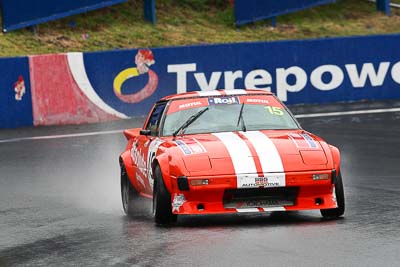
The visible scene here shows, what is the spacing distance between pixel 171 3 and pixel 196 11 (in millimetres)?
A: 809

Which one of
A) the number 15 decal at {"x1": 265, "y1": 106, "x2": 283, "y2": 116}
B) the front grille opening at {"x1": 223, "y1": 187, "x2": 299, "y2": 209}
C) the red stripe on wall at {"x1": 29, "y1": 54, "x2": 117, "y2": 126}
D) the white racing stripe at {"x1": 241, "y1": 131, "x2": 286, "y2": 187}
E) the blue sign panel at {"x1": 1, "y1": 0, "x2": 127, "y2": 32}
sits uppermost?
the blue sign panel at {"x1": 1, "y1": 0, "x2": 127, "y2": 32}

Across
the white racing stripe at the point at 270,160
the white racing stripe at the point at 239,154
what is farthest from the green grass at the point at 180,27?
the white racing stripe at the point at 270,160

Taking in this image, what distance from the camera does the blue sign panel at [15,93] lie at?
23.6 meters

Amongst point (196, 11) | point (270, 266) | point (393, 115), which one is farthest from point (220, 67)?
point (270, 266)

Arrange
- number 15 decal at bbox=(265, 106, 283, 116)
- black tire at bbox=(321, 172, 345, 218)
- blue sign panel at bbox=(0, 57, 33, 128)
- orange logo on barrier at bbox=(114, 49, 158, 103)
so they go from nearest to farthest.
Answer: black tire at bbox=(321, 172, 345, 218) → number 15 decal at bbox=(265, 106, 283, 116) → blue sign panel at bbox=(0, 57, 33, 128) → orange logo on barrier at bbox=(114, 49, 158, 103)

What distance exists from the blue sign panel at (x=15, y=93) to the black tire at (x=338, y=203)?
13686 millimetres

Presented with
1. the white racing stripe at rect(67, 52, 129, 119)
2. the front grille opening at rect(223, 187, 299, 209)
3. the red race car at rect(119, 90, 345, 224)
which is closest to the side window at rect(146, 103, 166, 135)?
the red race car at rect(119, 90, 345, 224)

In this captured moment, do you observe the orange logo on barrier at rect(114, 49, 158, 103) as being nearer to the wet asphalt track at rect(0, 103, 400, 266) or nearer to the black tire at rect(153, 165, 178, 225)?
the wet asphalt track at rect(0, 103, 400, 266)

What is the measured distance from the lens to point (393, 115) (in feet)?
78.2

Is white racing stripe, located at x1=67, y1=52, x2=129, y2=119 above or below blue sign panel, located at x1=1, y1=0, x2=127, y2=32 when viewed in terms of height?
below

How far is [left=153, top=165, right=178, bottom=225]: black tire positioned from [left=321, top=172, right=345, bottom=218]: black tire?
1.44 meters

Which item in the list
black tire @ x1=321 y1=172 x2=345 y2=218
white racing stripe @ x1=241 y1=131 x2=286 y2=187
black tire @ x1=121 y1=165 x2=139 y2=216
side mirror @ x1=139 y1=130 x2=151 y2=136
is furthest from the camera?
black tire @ x1=121 y1=165 x2=139 y2=216

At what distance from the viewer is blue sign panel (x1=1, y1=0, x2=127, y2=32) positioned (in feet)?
95.1

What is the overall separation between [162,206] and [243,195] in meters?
0.75
